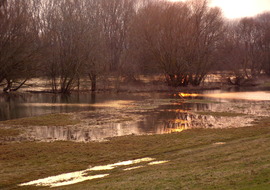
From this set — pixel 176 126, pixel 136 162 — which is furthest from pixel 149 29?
pixel 136 162

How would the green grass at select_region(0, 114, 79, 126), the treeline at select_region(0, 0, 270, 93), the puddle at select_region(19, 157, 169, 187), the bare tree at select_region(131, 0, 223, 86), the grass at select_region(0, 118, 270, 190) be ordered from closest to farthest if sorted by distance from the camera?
1. the grass at select_region(0, 118, 270, 190)
2. the puddle at select_region(19, 157, 169, 187)
3. the green grass at select_region(0, 114, 79, 126)
4. the treeline at select_region(0, 0, 270, 93)
5. the bare tree at select_region(131, 0, 223, 86)

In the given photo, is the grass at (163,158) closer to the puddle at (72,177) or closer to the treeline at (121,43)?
the puddle at (72,177)

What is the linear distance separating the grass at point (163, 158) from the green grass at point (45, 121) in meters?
7.47

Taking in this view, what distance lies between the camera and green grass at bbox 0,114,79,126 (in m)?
29.3

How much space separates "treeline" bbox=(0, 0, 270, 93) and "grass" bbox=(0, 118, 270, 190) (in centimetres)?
2200

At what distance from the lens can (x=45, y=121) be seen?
1192 inches

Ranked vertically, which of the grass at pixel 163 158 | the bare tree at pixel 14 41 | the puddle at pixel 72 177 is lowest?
the puddle at pixel 72 177

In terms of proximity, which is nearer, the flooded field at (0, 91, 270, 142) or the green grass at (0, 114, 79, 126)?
the flooded field at (0, 91, 270, 142)

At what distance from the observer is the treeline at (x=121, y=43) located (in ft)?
177

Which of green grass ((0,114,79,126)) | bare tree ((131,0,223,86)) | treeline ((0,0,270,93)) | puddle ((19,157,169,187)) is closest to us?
puddle ((19,157,169,187))

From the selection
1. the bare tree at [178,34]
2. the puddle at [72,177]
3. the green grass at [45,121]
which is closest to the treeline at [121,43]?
the bare tree at [178,34]

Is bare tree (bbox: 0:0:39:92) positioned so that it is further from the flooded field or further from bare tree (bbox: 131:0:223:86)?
bare tree (bbox: 131:0:223:86)

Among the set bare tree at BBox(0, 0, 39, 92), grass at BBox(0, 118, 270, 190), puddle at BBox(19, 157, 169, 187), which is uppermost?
bare tree at BBox(0, 0, 39, 92)

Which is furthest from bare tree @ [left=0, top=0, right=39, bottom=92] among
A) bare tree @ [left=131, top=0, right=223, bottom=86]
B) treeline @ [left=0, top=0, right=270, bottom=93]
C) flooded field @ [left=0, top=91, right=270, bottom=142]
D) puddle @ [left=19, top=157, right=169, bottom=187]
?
bare tree @ [left=131, top=0, right=223, bottom=86]
